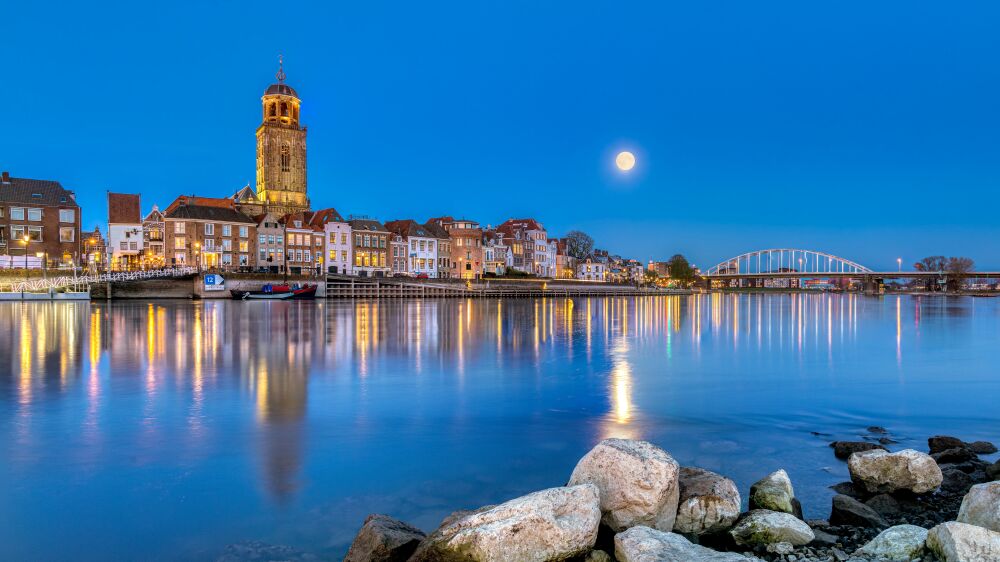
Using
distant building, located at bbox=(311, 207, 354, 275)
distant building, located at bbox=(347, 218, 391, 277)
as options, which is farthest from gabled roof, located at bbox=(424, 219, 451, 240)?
distant building, located at bbox=(311, 207, 354, 275)

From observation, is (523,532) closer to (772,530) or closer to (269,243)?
(772,530)

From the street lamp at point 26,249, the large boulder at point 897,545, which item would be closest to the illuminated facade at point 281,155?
the street lamp at point 26,249

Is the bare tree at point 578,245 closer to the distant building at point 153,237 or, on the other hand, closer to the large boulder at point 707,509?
the distant building at point 153,237

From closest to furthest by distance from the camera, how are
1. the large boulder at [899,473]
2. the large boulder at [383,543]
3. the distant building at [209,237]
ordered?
the large boulder at [383,543], the large boulder at [899,473], the distant building at [209,237]

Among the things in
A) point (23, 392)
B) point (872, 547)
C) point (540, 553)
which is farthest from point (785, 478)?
point (23, 392)

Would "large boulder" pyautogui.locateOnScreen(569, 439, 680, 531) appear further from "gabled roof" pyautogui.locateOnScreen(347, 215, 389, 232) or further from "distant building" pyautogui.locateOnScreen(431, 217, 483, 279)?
"distant building" pyautogui.locateOnScreen(431, 217, 483, 279)

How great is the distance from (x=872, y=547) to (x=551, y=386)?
864 centimetres

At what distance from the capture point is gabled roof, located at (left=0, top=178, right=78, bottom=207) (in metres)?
66.9

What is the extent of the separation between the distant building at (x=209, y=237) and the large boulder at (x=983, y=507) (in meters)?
Result: 76.0

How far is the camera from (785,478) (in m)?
6.70

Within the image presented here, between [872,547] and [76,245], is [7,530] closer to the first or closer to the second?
[872,547]

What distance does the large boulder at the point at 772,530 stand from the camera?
5723mm

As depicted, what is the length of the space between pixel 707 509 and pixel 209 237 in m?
79.7

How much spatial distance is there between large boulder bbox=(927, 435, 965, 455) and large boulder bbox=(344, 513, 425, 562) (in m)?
7.31
